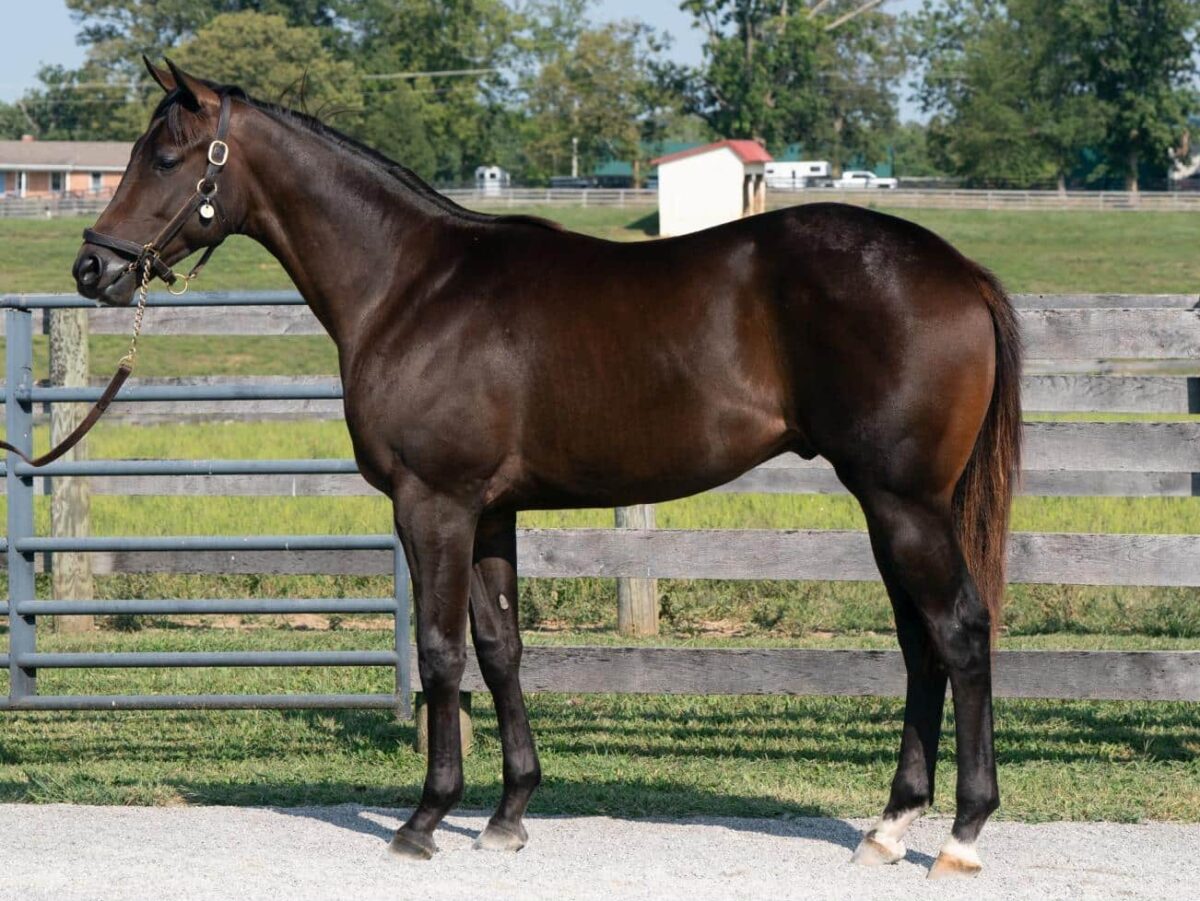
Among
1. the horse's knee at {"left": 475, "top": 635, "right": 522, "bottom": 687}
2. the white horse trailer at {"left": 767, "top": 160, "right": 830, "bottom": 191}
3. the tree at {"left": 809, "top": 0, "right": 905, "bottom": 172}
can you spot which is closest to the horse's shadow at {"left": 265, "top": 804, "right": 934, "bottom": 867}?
the horse's knee at {"left": 475, "top": 635, "right": 522, "bottom": 687}

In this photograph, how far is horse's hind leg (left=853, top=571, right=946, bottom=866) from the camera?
15.4 feet

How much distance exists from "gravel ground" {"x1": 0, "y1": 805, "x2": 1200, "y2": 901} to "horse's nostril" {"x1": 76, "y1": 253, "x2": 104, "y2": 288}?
172cm

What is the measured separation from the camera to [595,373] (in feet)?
15.2

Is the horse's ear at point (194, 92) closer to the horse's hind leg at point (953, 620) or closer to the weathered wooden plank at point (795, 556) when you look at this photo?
the weathered wooden plank at point (795, 556)

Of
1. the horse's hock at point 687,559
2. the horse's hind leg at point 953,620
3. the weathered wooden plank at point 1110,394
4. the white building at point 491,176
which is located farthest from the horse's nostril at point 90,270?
the white building at point 491,176

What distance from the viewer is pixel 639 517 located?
323 inches

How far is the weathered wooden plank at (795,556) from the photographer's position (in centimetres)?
583

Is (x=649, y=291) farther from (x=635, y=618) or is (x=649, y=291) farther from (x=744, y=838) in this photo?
(x=635, y=618)

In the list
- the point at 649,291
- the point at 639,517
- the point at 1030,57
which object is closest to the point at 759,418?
the point at 649,291

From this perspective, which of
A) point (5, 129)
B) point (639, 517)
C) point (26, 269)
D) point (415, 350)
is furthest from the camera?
point (5, 129)

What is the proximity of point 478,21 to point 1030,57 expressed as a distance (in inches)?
1061

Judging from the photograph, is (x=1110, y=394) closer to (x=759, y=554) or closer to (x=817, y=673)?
(x=759, y=554)

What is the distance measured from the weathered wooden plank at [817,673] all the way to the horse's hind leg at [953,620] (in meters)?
1.06

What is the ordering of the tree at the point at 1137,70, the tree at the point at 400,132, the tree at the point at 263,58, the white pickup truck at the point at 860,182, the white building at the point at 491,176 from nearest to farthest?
1. the white pickup truck at the point at 860,182
2. the tree at the point at 400,132
3. the tree at the point at 263,58
4. the tree at the point at 1137,70
5. the white building at the point at 491,176
